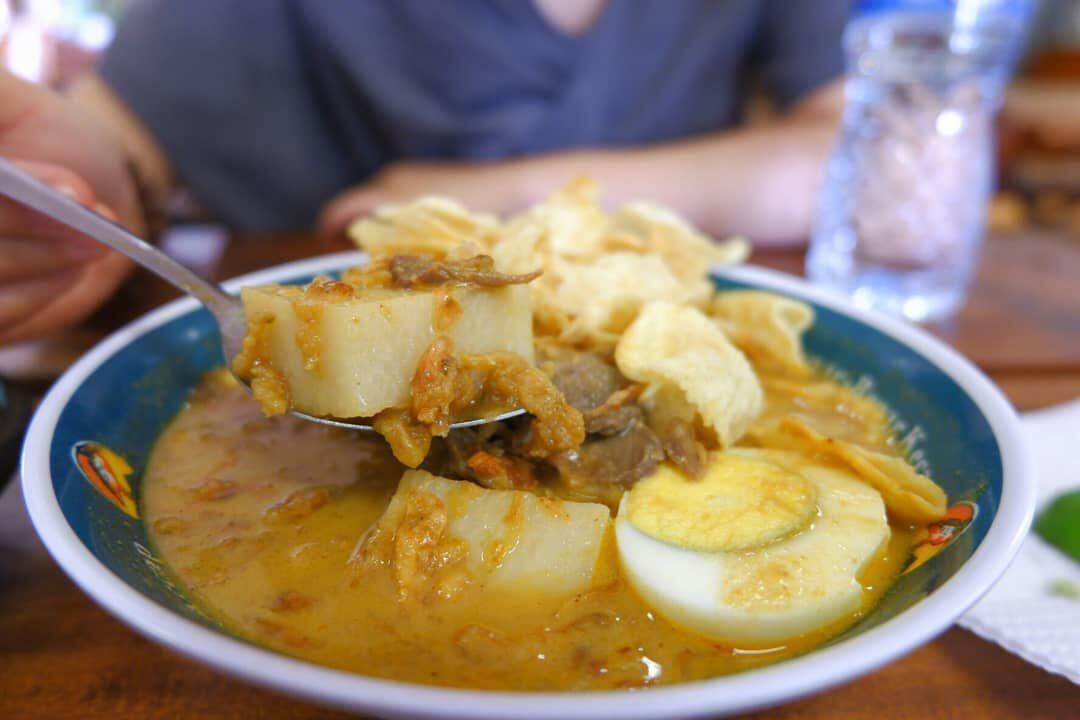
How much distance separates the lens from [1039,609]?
3.52ft

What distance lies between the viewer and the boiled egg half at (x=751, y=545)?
96 cm

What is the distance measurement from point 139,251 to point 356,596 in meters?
0.70

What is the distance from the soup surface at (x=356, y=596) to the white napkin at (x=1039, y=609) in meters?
0.15

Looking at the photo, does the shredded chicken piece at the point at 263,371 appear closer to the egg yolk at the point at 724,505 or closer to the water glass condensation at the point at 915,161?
the egg yolk at the point at 724,505

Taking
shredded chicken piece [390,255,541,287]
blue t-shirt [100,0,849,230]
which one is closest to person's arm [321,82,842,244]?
blue t-shirt [100,0,849,230]

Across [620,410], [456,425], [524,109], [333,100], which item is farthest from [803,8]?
[456,425]

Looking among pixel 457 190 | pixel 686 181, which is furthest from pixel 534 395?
pixel 686 181

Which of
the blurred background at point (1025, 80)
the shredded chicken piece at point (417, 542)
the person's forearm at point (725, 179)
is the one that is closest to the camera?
the shredded chicken piece at point (417, 542)

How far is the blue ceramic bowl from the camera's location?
67 centimetres

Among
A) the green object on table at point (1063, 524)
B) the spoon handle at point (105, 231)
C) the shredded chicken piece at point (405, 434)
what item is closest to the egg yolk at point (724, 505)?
the shredded chicken piece at point (405, 434)

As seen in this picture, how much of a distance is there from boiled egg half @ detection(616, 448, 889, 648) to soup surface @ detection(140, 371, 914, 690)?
0.03 metres

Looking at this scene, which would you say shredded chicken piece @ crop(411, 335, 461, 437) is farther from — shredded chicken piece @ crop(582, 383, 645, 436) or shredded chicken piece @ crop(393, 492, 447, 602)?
shredded chicken piece @ crop(582, 383, 645, 436)

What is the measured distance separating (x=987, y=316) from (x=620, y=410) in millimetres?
1466

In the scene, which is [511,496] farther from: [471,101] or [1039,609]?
[471,101]
